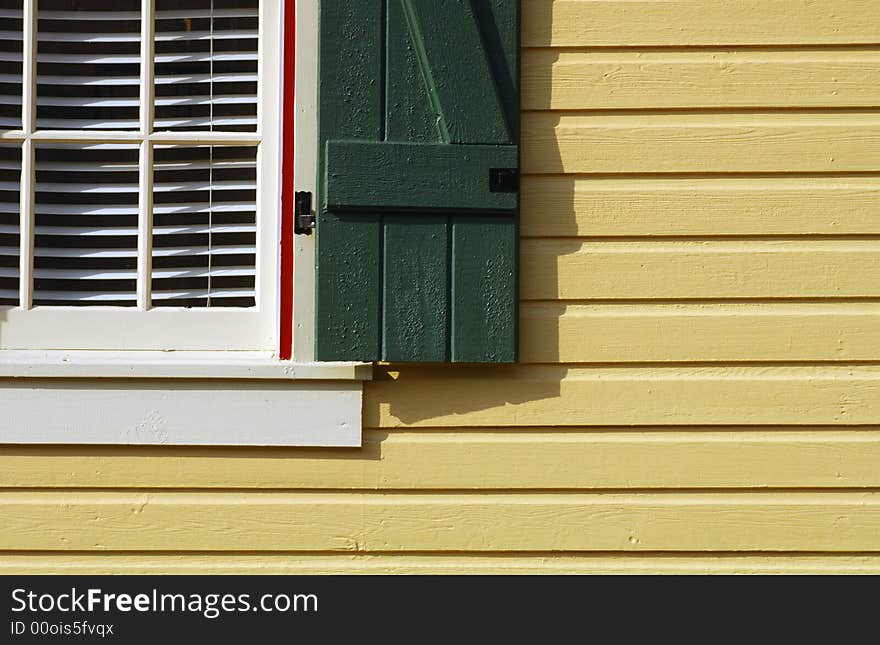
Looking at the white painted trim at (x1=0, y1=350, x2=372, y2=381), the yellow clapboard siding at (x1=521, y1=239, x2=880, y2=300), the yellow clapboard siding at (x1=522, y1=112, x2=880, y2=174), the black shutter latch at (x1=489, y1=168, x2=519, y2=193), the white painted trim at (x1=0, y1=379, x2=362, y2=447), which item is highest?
the yellow clapboard siding at (x1=522, y1=112, x2=880, y2=174)

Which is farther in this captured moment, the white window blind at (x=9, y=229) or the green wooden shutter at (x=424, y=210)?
the white window blind at (x=9, y=229)

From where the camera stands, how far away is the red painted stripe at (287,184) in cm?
261

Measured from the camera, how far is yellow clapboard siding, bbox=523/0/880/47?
8.59 ft

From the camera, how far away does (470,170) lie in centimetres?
254

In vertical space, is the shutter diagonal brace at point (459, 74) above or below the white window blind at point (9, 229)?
above

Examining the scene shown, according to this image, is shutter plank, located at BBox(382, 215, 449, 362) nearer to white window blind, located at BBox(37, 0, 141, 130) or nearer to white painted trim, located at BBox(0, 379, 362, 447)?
white painted trim, located at BBox(0, 379, 362, 447)

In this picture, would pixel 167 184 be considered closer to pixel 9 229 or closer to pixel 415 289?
pixel 9 229

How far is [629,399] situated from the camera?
2607 millimetres

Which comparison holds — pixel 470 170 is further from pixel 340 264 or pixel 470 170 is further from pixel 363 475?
pixel 363 475

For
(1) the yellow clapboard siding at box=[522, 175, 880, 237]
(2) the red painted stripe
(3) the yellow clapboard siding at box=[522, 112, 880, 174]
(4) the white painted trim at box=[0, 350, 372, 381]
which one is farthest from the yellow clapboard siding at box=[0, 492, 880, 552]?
(3) the yellow clapboard siding at box=[522, 112, 880, 174]

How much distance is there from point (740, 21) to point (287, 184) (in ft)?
3.85

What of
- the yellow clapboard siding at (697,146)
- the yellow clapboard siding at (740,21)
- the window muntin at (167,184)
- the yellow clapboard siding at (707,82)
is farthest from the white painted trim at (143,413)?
the yellow clapboard siding at (740,21)

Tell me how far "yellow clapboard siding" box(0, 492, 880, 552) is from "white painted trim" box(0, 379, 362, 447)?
14cm

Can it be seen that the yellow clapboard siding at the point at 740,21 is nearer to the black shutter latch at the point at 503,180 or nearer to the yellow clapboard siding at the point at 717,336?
the black shutter latch at the point at 503,180
